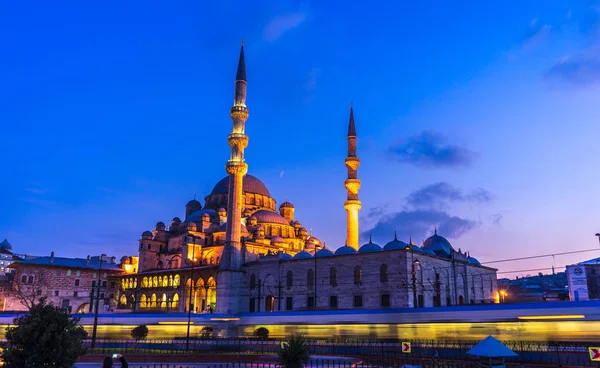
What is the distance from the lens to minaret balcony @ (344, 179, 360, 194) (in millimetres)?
49156

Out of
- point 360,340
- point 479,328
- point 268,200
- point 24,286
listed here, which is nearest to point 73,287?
point 24,286

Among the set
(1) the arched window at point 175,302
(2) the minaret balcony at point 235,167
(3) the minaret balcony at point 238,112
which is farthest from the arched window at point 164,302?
(3) the minaret balcony at point 238,112

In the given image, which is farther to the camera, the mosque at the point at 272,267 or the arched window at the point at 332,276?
the arched window at the point at 332,276

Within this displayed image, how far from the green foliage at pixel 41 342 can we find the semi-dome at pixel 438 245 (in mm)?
36338

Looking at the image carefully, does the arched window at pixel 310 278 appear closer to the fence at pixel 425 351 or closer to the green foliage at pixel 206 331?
the green foliage at pixel 206 331

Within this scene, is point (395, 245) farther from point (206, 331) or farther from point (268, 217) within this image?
point (268, 217)

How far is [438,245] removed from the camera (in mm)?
45188

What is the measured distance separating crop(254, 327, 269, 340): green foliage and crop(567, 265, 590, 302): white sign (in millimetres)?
20120

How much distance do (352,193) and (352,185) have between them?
0.81 m

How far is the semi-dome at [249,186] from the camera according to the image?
2586 inches

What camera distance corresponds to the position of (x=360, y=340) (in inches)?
1069

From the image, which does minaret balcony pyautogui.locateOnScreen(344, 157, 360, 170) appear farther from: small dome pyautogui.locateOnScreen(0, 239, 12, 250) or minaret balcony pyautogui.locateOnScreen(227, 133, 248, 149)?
small dome pyautogui.locateOnScreen(0, 239, 12, 250)

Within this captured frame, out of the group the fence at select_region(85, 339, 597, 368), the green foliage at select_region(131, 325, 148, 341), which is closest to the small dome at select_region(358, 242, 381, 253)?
the fence at select_region(85, 339, 597, 368)

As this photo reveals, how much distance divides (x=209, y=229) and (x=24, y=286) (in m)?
21.4
